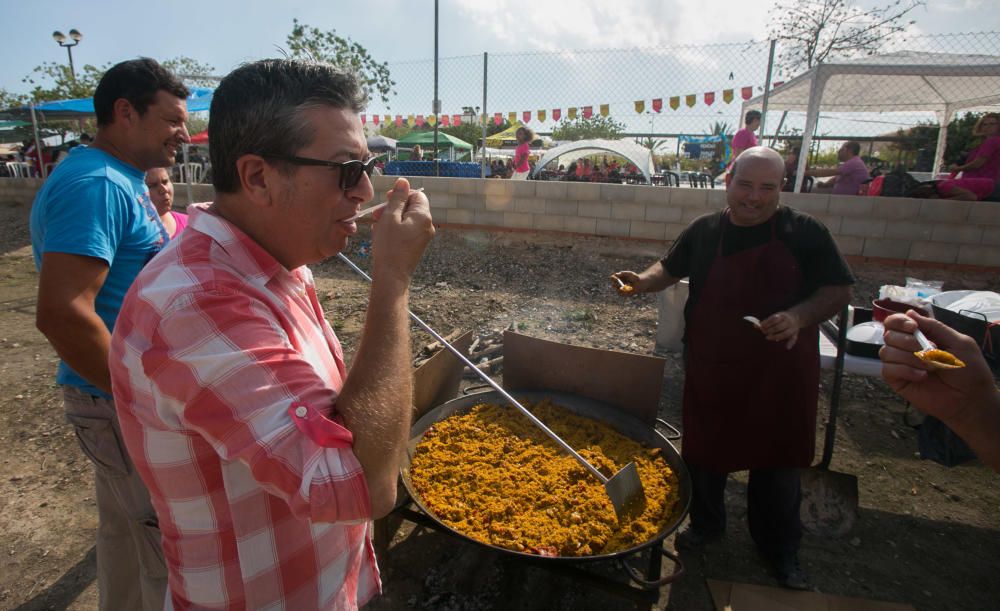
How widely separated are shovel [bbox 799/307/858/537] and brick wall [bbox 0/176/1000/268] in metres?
4.23

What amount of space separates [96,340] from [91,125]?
20546mm

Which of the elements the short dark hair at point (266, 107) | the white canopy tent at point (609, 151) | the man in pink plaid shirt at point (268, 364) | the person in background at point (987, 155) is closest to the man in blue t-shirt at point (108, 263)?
the man in pink plaid shirt at point (268, 364)

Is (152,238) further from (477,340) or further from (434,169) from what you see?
(434,169)

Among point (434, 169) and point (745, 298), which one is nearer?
point (745, 298)

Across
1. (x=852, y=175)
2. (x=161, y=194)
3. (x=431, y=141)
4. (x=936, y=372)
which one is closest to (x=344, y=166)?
(x=936, y=372)

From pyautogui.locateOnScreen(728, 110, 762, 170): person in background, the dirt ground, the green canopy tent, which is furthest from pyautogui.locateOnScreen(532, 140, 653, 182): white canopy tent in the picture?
the dirt ground

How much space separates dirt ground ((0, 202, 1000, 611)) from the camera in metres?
2.63

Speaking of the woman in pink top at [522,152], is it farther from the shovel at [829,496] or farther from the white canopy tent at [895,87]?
the shovel at [829,496]

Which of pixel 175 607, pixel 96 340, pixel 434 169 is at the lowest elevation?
pixel 175 607

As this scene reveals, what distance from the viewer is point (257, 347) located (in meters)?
0.90

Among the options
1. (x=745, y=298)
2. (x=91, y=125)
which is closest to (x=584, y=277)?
(x=745, y=298)

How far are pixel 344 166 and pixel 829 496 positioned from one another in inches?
136

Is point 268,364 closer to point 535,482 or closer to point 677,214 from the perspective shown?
point 535,482

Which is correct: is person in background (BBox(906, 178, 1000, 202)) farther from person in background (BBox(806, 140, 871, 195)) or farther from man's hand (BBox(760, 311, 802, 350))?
man's hand (BBox(760, 311, 802, 350))
